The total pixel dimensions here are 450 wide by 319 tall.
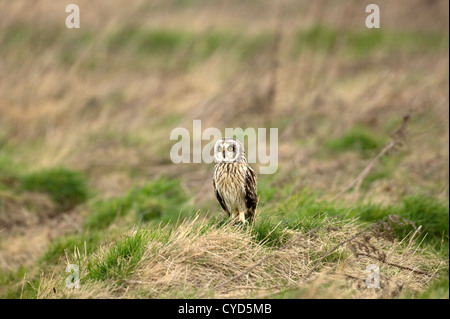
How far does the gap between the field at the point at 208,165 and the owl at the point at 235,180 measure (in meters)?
0.23

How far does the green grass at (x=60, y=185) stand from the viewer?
802 centimetres

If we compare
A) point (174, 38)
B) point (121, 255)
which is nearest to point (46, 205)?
point (121, 255)

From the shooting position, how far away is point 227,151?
505 centimetres

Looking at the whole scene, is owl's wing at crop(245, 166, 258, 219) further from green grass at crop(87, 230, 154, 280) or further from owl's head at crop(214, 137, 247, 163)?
green grass at crop(87, 230, 154, 280)

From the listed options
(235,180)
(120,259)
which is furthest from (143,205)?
(120,259)

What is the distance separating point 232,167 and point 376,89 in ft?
16.8

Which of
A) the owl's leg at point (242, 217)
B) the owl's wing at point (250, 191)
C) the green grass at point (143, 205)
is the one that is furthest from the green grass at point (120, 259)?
the green grass at point (143, 205)

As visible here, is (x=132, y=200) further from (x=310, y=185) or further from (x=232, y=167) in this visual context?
(x=232, y=167)

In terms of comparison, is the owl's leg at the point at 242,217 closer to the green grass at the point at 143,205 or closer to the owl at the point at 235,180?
the owl at the point at 235,180

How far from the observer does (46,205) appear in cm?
783

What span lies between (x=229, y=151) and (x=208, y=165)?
3.52 meters

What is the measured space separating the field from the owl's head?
1.63 ft

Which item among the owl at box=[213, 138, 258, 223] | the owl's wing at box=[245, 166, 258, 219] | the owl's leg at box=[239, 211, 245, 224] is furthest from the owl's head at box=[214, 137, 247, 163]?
the owl's leg at box=[239, 211, 245, 224]

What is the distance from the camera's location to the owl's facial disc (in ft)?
16.5
